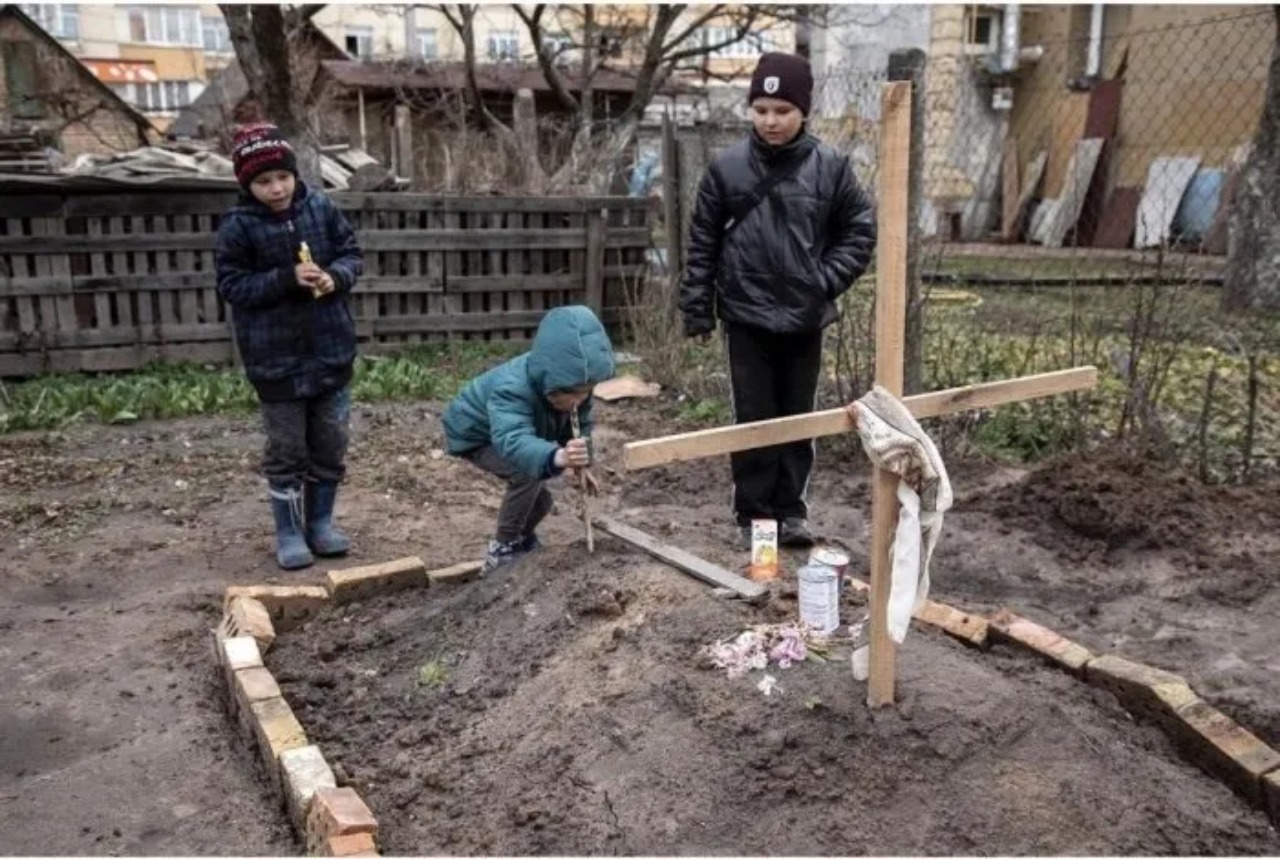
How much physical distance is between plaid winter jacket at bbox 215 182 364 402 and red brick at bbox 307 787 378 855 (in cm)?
230

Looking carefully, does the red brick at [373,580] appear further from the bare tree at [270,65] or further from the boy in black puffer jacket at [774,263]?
the bare tree at [270,65]

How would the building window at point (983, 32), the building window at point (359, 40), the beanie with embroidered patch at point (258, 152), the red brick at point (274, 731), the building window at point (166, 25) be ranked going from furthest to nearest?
the building window at point (166, 25) → the building window at point (359, 40) → the building window at point (983, 32) → the beanie with embroidered patch at point (258, 152) → the red brick at point (274, 731)

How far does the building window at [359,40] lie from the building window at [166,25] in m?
6.38

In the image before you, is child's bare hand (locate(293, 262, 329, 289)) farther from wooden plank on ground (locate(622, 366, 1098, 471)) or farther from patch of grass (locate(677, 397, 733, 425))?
patch of grass (locate(677, 397, 733, 425))

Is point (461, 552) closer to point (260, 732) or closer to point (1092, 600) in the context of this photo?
point (260, 732)

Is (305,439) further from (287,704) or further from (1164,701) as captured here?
(1164,701)

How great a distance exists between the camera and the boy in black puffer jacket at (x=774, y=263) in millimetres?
4137

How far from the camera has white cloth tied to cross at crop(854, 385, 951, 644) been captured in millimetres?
2414

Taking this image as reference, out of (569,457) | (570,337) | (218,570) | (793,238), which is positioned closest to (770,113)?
(793,238)

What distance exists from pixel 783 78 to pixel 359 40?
41801 mm

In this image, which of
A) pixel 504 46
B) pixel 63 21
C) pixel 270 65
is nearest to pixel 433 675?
pixel 270 65

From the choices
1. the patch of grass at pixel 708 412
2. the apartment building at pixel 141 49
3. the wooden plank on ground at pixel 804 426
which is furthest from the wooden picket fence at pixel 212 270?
the apartment building at pixel 141 49

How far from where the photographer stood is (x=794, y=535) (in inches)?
173

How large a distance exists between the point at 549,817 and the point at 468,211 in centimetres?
733
